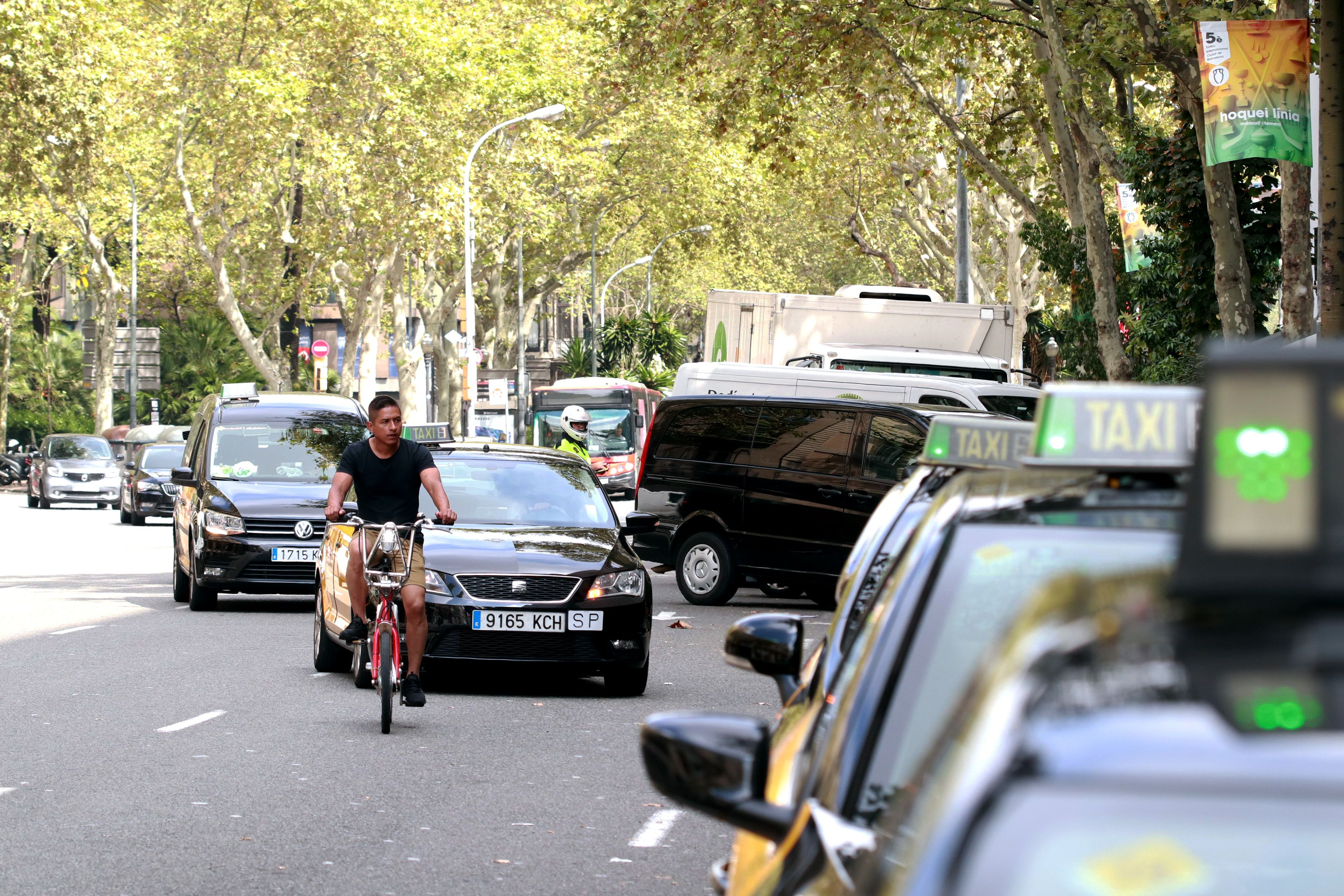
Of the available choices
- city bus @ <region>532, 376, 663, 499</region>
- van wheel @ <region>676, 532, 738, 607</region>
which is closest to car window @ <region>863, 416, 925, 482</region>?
van wheel @ <region>676, 532, 738, 607</region>

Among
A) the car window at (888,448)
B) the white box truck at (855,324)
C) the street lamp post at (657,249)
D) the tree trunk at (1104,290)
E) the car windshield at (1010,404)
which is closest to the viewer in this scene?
the car window at (888,448)

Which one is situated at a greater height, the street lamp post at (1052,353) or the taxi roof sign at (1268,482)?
the street lamp post at (1052,353)

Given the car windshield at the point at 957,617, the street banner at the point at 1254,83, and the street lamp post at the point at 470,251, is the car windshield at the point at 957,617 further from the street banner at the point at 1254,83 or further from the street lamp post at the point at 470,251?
the street lamp post at the point at 470,251

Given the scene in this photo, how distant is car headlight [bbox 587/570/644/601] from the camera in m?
11.2

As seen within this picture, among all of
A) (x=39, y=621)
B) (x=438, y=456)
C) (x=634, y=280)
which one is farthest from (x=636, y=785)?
(x=634, y=280)

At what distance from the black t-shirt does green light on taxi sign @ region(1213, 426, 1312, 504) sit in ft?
29.0

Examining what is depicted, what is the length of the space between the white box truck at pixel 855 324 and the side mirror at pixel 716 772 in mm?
22627

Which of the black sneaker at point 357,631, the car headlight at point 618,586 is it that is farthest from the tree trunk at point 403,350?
the black sneaker at point 357,631

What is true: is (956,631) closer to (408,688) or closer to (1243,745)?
(1243,745)

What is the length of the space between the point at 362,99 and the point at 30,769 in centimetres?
3950

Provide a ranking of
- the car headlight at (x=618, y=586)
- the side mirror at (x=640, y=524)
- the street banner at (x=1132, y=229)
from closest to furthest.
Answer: the car headlight at (x=618, y=586) → the side mirror at (x=640, y=524) → the street banner at (x=1132, y=229)

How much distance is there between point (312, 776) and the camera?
27.2 ft

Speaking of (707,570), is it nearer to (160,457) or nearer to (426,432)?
(426,432)

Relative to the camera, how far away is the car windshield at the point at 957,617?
2738 millimetres
